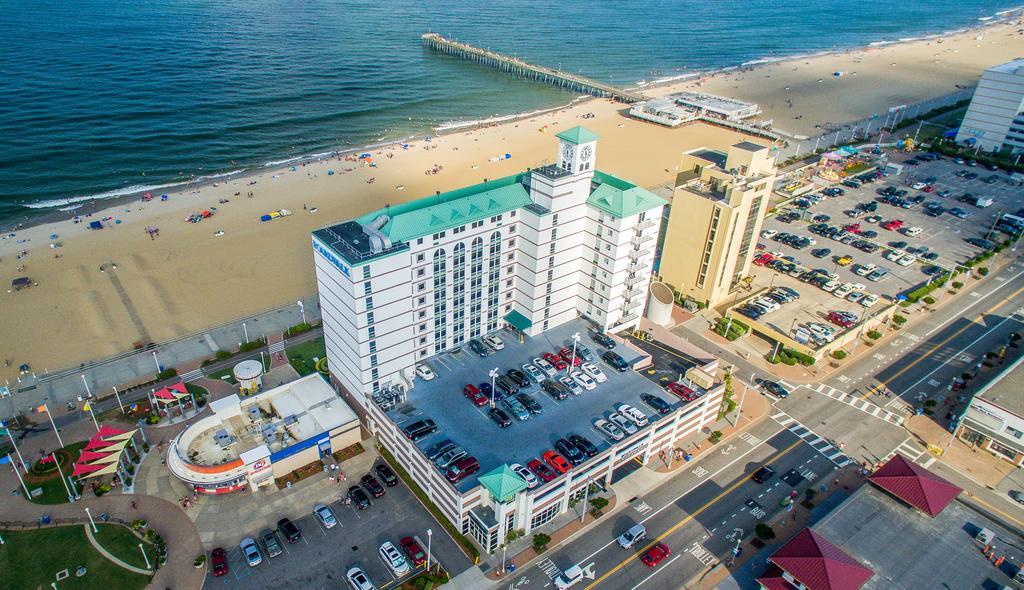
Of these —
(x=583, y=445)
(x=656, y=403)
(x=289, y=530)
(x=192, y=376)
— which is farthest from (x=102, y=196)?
(x=656, y=403)

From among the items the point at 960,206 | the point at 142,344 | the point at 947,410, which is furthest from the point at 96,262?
the point at 960,206

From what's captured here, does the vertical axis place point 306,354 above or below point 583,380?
below

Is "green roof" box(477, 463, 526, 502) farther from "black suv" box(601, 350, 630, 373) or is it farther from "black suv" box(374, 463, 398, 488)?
"black suv" box(601, 350, 630, 373)

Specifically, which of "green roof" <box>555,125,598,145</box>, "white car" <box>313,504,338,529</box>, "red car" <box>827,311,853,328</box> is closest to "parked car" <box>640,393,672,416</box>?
"green roof" <box>555,125,598,145</box>

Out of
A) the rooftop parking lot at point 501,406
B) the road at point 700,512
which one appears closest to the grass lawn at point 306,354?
the rooftop parking lot at point 501,406

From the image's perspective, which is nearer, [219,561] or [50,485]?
[219,561]

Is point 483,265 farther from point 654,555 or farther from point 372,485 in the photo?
point 654,555
